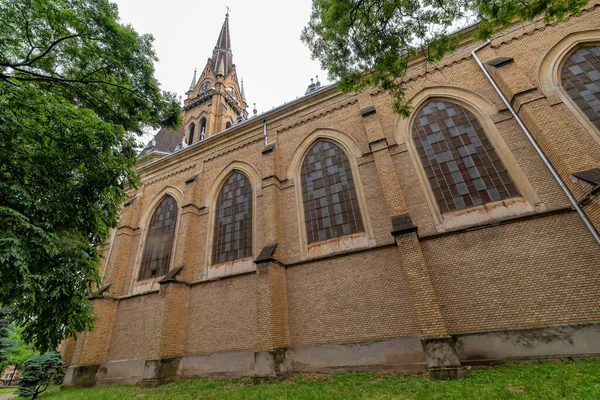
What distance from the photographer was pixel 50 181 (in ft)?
17.6

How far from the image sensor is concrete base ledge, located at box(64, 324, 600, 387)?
6.12 meters

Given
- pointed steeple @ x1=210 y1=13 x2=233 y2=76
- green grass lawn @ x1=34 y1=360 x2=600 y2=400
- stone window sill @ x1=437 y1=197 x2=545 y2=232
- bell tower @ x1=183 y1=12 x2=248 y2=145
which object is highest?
pointed steeple @ x1=210 y1=13 x2=233 y2=76

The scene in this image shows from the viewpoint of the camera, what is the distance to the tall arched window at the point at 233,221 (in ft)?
38.6

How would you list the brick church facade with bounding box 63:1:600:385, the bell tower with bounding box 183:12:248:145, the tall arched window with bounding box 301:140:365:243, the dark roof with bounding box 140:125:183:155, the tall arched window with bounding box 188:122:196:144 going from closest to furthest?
1. the brick church facade with bounding box 63:1:600:385
2. the tall arched window with bounding box 301:140:365:243
3. the dark roof with bounding box 140:125:183:155
4. the tall arched window with bounding box 188:122:196:144
5. the bell tower with bounding box 183:12:248:145

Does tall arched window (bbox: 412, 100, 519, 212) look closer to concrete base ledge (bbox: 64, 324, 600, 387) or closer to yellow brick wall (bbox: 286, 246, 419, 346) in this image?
yellow brick wall (bbox: 286, 246, 419, 346)

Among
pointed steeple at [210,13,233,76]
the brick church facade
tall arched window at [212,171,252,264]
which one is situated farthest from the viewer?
pointed steeple at [210,13,233,76]

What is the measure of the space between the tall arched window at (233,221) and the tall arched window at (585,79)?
12372mm

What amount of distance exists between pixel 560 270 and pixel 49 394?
59.9 ft

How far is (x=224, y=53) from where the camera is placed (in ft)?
111

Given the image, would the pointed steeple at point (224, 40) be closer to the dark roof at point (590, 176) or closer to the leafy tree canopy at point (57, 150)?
the leafy tree canopy at point (57, 150)

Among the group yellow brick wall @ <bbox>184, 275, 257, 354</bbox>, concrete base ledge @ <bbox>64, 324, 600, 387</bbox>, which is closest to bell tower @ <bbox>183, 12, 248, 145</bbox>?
yellow brick wall @ <bbox>184, 275, 257, 354</bbox>

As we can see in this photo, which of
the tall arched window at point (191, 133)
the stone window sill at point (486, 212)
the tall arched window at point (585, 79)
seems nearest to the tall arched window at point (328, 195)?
the stone window sill at point (486, 212)

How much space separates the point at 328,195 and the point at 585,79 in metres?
9.17

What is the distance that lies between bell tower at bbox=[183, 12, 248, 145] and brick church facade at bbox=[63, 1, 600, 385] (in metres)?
14.0
